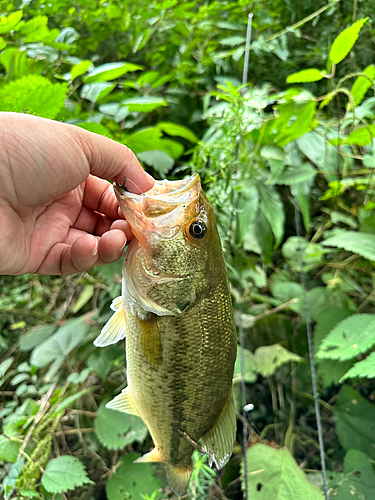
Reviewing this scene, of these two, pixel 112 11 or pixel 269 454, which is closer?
pixel 269 454

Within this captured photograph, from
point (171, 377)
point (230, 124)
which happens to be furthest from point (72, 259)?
point (230, 124)

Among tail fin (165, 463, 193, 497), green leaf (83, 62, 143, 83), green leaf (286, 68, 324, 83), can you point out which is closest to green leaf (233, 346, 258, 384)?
tail fin (165, 463, 193, 497)

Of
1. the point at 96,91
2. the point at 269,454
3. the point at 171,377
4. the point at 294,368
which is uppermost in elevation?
the point at 96,91

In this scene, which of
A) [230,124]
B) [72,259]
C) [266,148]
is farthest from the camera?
[266,148]

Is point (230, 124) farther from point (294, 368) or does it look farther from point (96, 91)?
point (294, 368)

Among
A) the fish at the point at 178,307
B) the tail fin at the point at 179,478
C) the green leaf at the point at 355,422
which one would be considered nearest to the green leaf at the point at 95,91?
the fish at the point at 178,307

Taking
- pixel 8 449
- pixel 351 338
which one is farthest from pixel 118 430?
pixel 351 338
